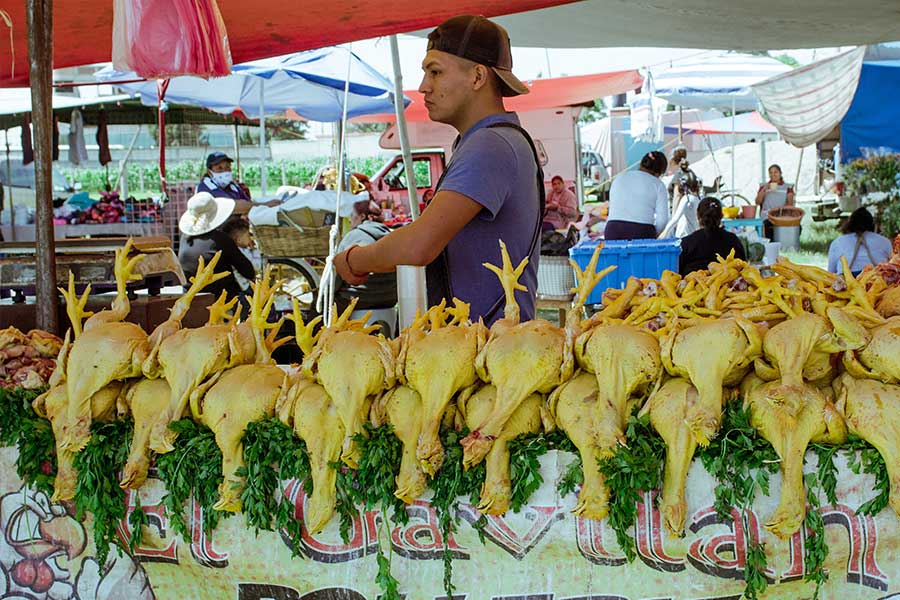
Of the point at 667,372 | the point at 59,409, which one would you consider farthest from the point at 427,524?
the point at 59,409

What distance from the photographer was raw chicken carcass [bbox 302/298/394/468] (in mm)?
1642

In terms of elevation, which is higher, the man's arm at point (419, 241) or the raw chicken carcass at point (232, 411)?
the man's arm at point (419, 241)

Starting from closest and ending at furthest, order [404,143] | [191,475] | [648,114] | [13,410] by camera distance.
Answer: [191,475] < [13,410] < [404,143] < [648,114]

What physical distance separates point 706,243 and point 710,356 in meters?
4.66

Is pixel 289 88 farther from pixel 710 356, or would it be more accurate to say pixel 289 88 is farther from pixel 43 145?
pixel 710 356

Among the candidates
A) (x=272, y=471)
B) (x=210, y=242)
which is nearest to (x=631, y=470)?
(x=272, y=471)

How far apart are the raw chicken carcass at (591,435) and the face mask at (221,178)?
7.32 meters

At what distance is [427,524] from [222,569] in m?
0.43

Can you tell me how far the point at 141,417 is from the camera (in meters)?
1.77

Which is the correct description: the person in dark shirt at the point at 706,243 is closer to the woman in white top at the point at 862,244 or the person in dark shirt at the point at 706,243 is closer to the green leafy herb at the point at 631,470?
the woman in white top at the point at 862,244

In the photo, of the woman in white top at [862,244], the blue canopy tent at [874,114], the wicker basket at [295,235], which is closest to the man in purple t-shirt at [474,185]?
the wicker basket at [295,235]

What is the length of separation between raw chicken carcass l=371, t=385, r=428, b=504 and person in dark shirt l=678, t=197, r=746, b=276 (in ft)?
15.1

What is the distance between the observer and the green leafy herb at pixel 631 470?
1532 millimetres

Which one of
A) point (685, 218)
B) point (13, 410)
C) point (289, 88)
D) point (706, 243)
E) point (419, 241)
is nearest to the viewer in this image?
point (13, 410)
